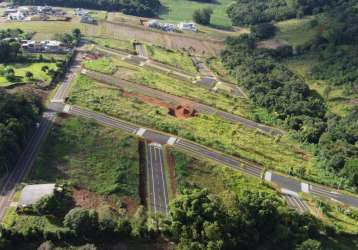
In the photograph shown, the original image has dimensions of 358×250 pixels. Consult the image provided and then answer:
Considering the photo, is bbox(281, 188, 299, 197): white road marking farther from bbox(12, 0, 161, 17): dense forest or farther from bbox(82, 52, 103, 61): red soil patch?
bbox(12, 0, 161, 17): dense forest

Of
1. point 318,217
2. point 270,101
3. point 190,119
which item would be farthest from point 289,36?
point 318,217

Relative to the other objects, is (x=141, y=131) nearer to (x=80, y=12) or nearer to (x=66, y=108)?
(x=66, y=108)

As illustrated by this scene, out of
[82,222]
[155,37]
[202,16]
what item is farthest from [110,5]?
[82,222]

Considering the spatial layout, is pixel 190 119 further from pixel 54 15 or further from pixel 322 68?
pixel 54 15

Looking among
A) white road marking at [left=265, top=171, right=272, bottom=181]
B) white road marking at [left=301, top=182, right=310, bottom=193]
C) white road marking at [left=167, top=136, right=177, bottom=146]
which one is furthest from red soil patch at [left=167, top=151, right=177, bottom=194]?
white road marking at [left=301, top=182, right=310, bottom=193]

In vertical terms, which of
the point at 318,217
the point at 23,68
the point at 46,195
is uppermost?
the point at 23,68

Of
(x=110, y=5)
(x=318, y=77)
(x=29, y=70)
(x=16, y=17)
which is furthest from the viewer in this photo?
(x=110, y=5)
